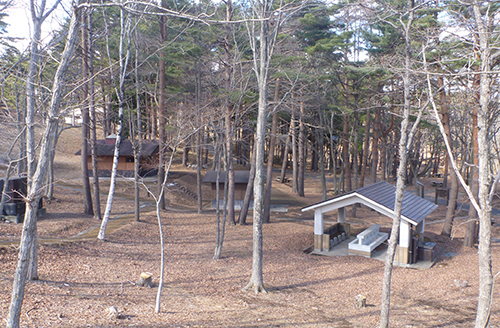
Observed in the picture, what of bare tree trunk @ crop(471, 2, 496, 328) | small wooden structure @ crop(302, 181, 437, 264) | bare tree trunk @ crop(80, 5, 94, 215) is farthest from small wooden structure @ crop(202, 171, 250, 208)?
bare tree trunk @ crop(471, 2, 496, 328)

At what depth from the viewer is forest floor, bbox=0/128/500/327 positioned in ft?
25.0

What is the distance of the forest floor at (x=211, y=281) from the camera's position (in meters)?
7.61

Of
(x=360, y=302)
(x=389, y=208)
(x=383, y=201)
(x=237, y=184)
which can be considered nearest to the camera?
(x=360, y=302)

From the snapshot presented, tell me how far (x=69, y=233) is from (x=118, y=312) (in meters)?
7.44

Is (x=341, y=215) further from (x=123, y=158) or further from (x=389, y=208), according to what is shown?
(x=123, y=158)

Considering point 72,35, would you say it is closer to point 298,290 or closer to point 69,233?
point 298,290

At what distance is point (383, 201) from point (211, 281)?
695cm

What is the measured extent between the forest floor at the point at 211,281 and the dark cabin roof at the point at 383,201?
5.90 ft

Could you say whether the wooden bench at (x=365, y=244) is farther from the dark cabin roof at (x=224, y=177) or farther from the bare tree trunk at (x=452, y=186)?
the dark cabin roof at (x=224, y=177)

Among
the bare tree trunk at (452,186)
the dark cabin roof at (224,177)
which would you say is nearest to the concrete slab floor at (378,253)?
the bare tree trunk at (452,186)

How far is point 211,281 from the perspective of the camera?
416 inches

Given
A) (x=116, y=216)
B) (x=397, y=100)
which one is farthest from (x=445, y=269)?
(x=116, y=216)

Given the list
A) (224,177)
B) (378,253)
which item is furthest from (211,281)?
(224,177)

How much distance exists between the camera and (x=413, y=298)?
9.95m
